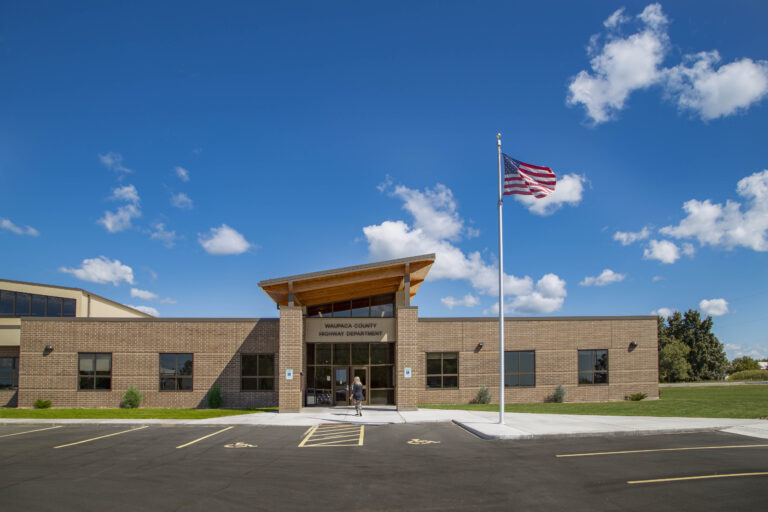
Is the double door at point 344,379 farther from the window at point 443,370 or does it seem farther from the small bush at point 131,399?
the small bush at point 131,399

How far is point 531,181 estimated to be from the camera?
18047 millimetres

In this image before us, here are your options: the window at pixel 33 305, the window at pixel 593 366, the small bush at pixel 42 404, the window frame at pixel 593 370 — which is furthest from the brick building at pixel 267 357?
the window at pixel 33 305

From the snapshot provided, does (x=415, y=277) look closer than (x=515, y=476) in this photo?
No

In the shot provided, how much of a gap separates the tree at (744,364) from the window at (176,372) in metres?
82.9

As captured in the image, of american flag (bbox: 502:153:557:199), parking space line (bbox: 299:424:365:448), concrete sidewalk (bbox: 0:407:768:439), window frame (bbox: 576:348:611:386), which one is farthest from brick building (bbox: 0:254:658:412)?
american flag (bbox: 502:153:557:199)

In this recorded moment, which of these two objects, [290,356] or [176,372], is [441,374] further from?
[176,372]

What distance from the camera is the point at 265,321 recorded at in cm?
2756

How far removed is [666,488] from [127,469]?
35.9ft

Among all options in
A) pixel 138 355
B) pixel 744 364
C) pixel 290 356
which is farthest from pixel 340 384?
→ pixel 744 364

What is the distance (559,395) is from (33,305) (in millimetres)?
29346

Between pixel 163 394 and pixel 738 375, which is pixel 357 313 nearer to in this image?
pixel 163 394

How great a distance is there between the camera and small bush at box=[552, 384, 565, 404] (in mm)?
28297

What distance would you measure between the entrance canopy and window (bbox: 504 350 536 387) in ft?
22.1

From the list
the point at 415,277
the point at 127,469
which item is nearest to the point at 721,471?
the point at 127,469
